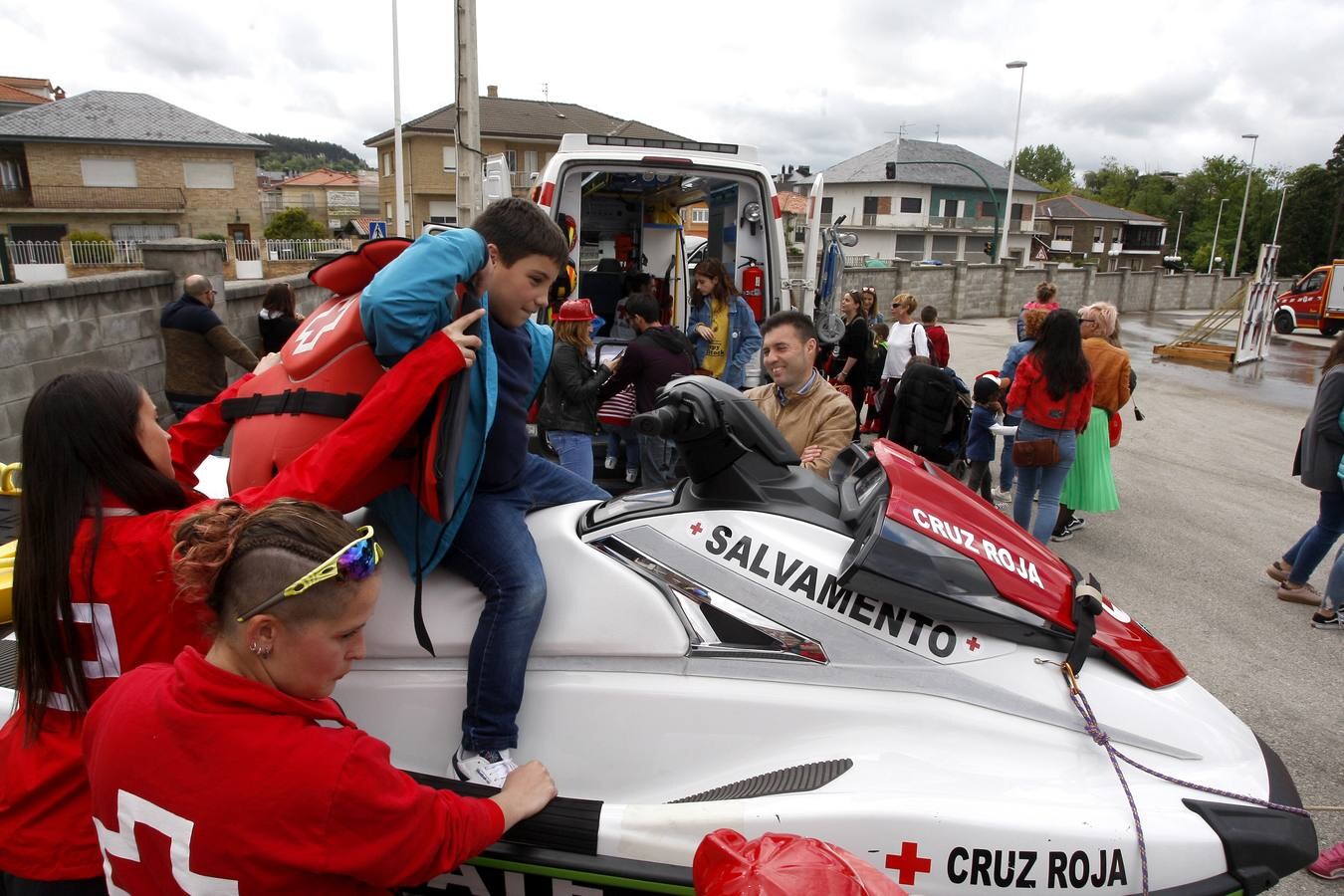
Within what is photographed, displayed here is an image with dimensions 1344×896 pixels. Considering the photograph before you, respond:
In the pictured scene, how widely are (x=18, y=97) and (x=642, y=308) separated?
2881 inches

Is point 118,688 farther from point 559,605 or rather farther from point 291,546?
point 559,605

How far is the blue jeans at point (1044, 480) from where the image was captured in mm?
5402

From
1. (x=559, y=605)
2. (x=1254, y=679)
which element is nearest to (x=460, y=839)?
(x=559, y=605)

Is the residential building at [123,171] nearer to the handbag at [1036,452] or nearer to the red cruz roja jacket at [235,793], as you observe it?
the handbag at [1036,452]

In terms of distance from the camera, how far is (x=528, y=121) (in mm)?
50281

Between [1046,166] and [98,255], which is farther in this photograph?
[1046,166]

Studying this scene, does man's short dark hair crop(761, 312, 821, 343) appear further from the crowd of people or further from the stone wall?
the stone wall

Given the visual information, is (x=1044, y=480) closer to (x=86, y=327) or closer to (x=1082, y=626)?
(x=1082, y=626)

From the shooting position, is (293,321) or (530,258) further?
(293,321)

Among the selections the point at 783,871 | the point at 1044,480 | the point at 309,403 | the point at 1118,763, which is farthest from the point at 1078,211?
the point at 783,871

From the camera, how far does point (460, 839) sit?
149cm

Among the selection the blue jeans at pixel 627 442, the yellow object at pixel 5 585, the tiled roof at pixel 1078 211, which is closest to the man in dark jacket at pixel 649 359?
the blue jeans at pixel 627 442

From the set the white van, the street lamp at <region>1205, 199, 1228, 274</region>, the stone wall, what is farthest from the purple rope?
the street lamp at <region>1205, 199, 1228, 274</region>

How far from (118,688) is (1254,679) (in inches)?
194
